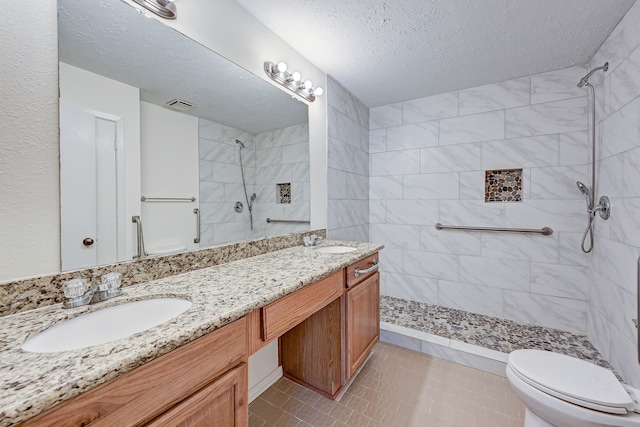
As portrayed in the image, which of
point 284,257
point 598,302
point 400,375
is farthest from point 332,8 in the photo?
point 598,302

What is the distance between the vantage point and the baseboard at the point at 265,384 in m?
1.54

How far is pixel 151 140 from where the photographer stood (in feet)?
3.62

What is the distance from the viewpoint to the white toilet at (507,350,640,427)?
889mm

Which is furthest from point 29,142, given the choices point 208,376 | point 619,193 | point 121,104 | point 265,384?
point 619,193

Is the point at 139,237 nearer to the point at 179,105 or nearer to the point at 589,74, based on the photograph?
the point at 179,105

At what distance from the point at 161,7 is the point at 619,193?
2629mm

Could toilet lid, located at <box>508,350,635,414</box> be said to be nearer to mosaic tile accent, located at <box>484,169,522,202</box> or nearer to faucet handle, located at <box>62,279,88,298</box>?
mosaic tile accent, located at <box>484,169,522,202</box>

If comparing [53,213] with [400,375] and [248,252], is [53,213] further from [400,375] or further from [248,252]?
[400,375]

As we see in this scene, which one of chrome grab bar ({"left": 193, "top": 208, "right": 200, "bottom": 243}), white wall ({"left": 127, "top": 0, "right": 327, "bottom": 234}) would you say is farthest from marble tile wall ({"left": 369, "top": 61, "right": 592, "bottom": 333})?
chrome grab bar ({"left": 193, "top": 208, "right": 200, "bottom": 243})

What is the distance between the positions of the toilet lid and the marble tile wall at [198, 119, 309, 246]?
1.46m

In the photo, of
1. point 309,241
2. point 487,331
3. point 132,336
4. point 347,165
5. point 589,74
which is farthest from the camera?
point 347,165

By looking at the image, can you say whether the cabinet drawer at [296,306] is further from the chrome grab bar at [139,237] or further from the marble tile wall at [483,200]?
the marble tile wall at [483,200]

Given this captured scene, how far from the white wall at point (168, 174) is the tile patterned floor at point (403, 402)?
3.57 feet

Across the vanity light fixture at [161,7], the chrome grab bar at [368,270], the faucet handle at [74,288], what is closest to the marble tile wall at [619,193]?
the chrome grab bar at [368,270]
